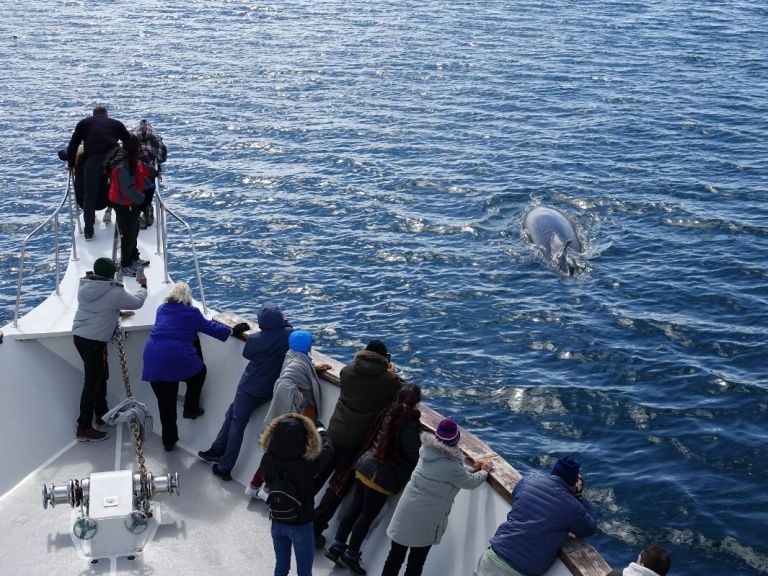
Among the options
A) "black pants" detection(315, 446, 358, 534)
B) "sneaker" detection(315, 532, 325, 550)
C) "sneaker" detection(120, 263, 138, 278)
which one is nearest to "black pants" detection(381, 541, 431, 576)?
"black pants" detection(315, 446, 358, 534)

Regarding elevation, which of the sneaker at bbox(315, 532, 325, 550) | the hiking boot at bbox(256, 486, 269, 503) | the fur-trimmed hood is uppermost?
the fur-trimmed hood

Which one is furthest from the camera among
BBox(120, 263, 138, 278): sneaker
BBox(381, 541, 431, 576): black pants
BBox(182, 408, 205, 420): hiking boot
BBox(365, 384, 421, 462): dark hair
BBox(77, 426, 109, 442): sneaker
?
BBox(120, 263, 138, 278): sneaker

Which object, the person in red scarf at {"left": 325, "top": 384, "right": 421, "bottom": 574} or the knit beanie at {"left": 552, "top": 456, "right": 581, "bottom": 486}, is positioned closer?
the knit beanie at {"left": 552, "top": 456, "right": 581, "bottom": 486}

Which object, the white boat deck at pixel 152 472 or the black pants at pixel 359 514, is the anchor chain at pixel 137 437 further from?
the black pants at pixel 359 514

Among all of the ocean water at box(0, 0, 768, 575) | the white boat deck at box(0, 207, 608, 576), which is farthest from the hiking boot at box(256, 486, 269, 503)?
the ocean water at box(0, 0, 768, 575)

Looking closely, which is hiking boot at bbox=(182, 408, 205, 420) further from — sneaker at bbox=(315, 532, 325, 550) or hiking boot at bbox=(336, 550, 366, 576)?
hiking boot at bbox=(336, 550, 366, 576)

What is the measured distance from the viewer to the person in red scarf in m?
10.3

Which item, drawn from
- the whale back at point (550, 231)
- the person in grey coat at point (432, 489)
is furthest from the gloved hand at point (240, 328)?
the whale back at point (550, 231)

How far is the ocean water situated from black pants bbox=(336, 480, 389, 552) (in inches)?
209

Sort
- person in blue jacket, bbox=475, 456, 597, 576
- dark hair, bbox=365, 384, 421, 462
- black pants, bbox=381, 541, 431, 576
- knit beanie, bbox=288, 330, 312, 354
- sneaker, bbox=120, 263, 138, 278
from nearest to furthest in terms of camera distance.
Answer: person in blue jacket, bbox=475, 456, 597, 576, black pants, bbox=381, 541, 431, 576, dark hair, bbox=365, 384, 421, 462, knit beanie, bbox=288, 330, 312, 354, sneaker, bbox=120, 263, 138, 278

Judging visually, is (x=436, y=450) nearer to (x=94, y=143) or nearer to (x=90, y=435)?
(x=90, y=435)

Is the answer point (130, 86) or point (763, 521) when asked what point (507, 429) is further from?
point (130, 86)

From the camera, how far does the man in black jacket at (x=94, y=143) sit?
51.4 ft

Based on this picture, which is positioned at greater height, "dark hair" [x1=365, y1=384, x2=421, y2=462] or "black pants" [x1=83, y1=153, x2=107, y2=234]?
"black pants" [x1=83, y1=153, x2=107, y2=234]
